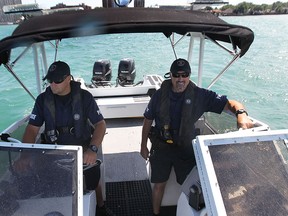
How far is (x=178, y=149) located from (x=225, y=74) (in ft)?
30.6

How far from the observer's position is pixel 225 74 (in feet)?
37.8

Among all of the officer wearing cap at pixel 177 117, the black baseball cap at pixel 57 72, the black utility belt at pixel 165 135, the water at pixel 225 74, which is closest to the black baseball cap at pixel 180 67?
the officer wearing cap at pixel 177 117

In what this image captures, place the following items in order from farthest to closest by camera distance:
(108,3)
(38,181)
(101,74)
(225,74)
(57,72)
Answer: (225,74), (101,74), (108,3), (57,72), (38,181)

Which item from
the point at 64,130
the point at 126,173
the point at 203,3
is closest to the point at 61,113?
the point at 64,130

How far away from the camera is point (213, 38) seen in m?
3.09

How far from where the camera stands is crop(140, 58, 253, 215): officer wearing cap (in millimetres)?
2650

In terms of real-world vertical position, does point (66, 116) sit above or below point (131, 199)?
above

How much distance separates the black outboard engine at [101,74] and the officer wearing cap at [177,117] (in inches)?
128

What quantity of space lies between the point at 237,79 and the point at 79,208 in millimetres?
10310

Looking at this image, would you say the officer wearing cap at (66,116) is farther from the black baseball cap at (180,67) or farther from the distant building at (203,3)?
the distant building at (203,3)

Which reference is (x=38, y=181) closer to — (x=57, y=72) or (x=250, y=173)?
(x=57, y=72)

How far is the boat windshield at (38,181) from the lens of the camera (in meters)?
1.64

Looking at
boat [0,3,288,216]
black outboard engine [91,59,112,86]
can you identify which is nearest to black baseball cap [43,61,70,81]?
boat [0,3,288,216]

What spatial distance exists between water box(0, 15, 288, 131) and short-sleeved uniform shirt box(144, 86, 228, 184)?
546 centimetres
